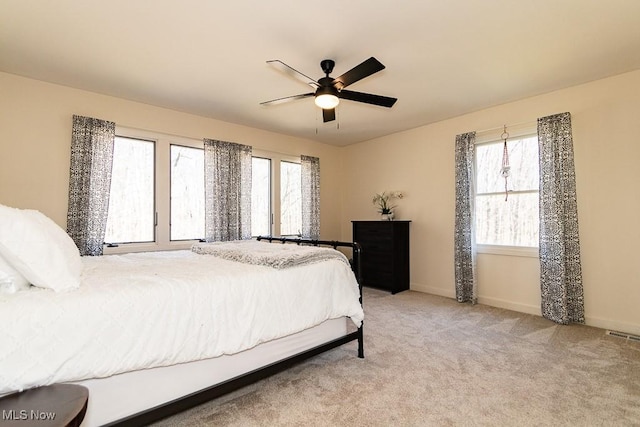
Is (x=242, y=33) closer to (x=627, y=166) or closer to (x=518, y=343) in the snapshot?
(x=518, y=343)

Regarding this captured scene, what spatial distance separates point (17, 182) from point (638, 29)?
5.66 meters

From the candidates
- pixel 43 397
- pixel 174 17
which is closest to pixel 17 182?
pixel 174 17

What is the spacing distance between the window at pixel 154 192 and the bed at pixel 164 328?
1.63 meters

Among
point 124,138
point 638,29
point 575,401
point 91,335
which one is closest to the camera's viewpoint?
point 91,335

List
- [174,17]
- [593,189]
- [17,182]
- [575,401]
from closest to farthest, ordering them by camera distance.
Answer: [575,401], [174,17], [17,182], [593,189]

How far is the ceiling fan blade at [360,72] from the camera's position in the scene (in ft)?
7.29

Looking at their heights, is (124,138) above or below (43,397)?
above

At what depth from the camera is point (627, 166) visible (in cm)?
315

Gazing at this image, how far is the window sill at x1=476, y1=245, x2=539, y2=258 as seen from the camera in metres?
3.77

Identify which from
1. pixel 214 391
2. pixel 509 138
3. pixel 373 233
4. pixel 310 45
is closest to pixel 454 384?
pixel 214 391

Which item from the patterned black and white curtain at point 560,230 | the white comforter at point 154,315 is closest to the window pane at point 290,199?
the white comforter at point 154,315

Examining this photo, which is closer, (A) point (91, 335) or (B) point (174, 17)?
(A) point (91, 335)

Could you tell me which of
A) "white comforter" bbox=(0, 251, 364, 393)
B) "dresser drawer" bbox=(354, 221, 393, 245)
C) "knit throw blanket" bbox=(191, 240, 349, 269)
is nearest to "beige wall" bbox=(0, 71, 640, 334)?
"dresser drawer" bbox=(354, 221, 393, 245)

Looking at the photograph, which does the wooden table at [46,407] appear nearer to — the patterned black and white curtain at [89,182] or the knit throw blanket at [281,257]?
the knit throw blanket at [281,257]
